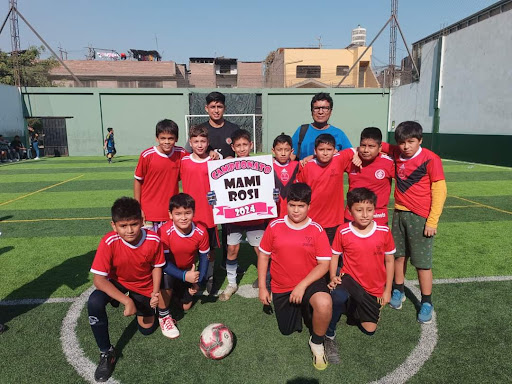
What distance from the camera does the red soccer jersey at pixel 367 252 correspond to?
3584 millimetres

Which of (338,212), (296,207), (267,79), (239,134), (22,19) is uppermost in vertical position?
(22,19)

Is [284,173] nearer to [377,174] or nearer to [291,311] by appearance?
[377,174]

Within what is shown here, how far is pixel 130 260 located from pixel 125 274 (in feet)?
0.58

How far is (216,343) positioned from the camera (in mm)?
3338

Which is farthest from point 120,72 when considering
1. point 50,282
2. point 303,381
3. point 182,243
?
point 303,381

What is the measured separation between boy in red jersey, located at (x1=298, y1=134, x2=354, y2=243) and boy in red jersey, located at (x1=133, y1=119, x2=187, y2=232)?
1.66 metres

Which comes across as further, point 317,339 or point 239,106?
point 239,106

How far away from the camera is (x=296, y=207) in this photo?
3422 mm

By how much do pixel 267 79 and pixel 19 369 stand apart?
31118 millimetres

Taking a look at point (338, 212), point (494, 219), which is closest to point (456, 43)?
point (494, 219)

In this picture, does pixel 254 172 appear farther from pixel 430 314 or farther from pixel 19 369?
pixel 19 369

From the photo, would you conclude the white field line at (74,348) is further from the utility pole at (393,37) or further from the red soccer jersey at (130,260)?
the utility pole at (393,37)

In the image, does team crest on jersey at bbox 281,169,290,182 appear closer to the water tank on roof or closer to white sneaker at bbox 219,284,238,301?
white sneaker at bbox 219,284,238,301

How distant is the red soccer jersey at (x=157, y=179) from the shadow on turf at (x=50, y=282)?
1.64 meters
